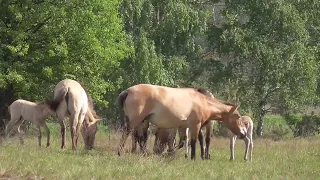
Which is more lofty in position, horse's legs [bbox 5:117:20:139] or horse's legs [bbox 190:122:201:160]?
horse's legs [bbox 190:122:201:160]

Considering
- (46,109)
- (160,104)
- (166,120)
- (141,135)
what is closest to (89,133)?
(46,109)

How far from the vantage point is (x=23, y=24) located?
27.4 meters

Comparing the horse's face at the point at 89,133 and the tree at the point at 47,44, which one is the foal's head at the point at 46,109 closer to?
the horse's face at the point at 89,133

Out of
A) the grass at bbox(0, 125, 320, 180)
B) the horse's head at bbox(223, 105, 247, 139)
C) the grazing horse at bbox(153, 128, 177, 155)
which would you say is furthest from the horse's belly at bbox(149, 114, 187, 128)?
the horse's head at bbox(223, 105, 247, 139)

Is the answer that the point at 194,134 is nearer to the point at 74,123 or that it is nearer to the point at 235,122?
the point at 235,122

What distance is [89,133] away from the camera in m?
18.4

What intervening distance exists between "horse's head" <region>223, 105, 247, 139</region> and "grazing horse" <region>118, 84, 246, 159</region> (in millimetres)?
641

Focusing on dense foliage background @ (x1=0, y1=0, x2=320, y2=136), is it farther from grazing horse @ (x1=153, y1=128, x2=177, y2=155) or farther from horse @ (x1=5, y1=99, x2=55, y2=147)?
grazing horse @ (x1=153, y1=128, x2=177, y2=155)

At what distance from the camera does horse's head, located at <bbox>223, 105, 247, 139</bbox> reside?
17.3 metres

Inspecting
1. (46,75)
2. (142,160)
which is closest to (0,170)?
(142,160)

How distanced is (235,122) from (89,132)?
4044 millimetres

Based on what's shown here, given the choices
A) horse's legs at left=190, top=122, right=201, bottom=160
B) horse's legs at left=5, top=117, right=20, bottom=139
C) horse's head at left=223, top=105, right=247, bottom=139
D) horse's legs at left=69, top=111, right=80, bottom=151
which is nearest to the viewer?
horse's legs at left=190, top=122, right=201, bottom=160

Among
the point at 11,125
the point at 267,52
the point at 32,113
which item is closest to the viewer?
the point at 32,113

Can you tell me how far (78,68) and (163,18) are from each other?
443 inches
